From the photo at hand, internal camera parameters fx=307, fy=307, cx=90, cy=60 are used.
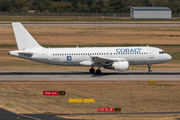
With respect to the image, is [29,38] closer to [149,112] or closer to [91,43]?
[149,112]

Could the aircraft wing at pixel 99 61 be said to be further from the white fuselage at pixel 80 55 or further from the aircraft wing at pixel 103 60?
the white fuselage at pixel 80 55

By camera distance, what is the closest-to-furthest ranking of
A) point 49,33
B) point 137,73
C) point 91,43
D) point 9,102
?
point 9,102, point 137,73, point 91,43, point 49,33

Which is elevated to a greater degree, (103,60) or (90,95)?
(103,60)

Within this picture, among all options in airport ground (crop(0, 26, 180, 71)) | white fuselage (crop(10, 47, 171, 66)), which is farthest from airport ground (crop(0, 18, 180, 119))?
airport ground (crop(0, 26, 180, 71))

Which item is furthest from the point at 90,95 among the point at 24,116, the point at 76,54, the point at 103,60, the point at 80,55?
the point at 76,54

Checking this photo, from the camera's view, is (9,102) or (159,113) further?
(9,102)

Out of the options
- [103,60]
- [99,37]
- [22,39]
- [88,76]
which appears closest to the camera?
[88,76]

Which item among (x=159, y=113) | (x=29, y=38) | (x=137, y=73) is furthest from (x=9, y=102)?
(x=137, y=73)

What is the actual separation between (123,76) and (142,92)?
11.1m

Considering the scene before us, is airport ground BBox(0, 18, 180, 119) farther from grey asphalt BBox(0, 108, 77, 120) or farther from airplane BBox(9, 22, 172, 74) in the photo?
airplane BBox(9, 22, 172, 74)

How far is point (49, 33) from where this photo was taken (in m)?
102

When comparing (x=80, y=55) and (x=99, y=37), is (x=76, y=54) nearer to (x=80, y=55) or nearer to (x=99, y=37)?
(x=80, y=55)

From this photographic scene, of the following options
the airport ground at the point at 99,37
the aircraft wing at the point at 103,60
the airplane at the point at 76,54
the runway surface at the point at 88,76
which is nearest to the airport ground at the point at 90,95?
the runway surface at the point at 88,76

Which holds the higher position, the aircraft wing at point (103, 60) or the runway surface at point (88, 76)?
the aircraft wing at point (103, 60)
